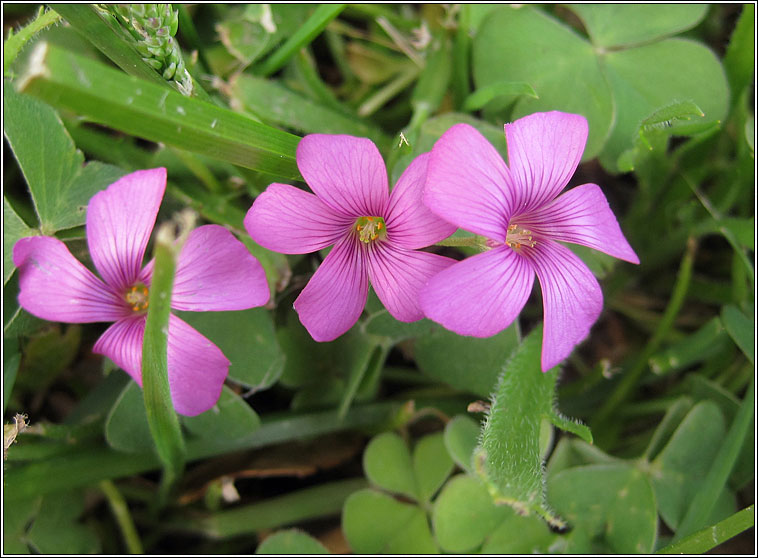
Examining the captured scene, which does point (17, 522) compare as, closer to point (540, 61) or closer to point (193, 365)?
point (193, 365)

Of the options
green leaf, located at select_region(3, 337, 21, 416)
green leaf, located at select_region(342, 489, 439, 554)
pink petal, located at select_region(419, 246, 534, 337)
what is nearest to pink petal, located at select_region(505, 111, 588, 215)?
pink petal, located at select_region(419, 246, 534, 337)

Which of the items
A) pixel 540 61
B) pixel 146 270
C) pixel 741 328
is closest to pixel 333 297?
pixel 146 270

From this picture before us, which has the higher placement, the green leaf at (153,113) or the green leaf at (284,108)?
the green leaf at (153,113)

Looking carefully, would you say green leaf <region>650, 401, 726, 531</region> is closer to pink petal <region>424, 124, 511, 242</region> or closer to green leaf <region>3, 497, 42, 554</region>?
pink petal <region>424, 124, 511, 242</region>

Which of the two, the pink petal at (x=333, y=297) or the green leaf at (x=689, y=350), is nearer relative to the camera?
the pink petal at (x=333, y=297)

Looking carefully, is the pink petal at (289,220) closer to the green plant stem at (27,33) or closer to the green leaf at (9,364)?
the green plant stem at (27,33)

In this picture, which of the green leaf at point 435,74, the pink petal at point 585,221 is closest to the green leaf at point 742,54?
the green leaf at point 435,74
